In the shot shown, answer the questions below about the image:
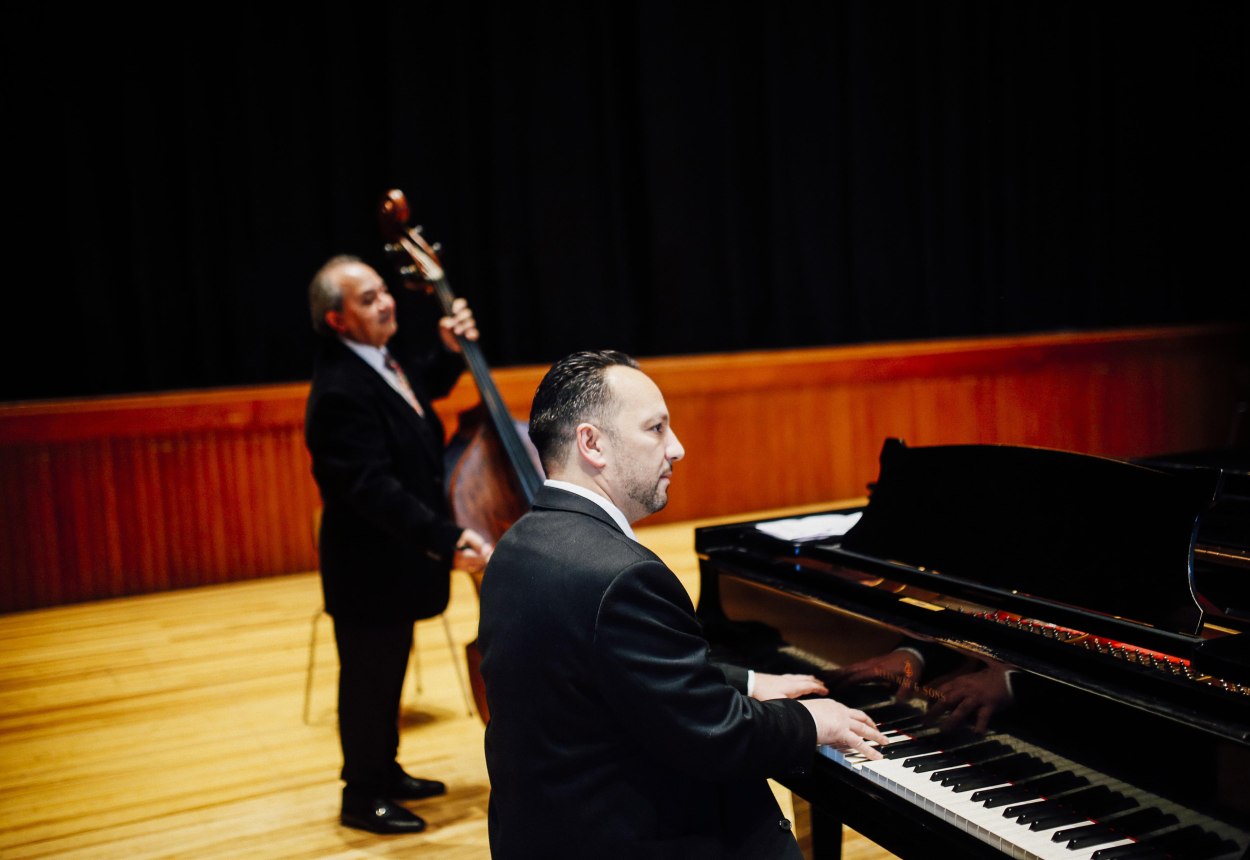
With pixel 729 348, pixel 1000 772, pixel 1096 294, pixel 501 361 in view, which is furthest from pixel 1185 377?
pixel 1000 772

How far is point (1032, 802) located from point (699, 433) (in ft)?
15.0

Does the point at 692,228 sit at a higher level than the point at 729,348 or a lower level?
higher

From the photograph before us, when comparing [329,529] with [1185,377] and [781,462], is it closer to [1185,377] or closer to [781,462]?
[781,462]

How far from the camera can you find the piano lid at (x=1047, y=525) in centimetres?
153

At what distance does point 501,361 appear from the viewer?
21.1 feet

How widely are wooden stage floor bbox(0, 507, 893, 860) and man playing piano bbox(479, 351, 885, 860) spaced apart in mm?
1334

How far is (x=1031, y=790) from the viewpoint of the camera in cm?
146

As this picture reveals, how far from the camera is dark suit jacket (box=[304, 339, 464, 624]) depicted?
2680 millimetres

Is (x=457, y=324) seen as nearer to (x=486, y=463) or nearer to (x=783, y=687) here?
(x=486, y=463)

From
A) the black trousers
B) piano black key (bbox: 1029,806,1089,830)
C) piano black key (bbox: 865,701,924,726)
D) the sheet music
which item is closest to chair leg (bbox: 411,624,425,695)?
the black trousers

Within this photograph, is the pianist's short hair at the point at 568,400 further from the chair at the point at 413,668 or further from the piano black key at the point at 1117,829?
the chair at the point at 413,668

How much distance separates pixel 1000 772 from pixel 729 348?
18.8ft

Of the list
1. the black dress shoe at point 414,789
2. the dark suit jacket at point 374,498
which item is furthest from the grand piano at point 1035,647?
the black dress shoe at point 414,789

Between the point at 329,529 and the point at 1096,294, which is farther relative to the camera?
the point at 1096,294
